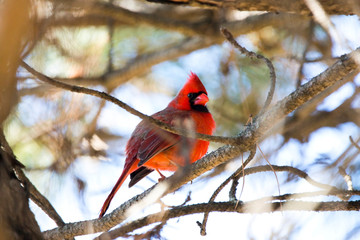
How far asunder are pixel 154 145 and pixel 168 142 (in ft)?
0.33

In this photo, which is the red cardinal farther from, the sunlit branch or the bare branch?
the bare branch

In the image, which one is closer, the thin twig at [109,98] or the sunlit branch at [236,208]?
the thin twig at [109,98]

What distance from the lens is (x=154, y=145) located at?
3.28m

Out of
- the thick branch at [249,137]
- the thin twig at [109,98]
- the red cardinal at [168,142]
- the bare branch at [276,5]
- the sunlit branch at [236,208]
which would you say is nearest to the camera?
the thin twig at [109,98]

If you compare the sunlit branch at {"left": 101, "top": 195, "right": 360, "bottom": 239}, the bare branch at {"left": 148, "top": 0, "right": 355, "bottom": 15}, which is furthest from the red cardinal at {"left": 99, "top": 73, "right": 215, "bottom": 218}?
the bare branch at {"left": 148, "top": 0, "right": 355, "bottom": 15}

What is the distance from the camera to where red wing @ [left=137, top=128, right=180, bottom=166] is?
327 cm

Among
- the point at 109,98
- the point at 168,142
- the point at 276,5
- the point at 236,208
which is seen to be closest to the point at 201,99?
the point at 168,142

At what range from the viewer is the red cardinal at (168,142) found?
3.21 metres

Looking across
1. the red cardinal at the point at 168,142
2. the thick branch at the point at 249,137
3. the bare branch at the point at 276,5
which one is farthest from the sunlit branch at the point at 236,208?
the bare branch at the point at 276,5

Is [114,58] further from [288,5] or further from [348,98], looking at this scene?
[348,98]

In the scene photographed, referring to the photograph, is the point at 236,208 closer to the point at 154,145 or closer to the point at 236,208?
the point at 236,208

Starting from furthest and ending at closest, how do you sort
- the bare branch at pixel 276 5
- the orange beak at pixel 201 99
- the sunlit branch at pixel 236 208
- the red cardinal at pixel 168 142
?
the orange beak at pixel 201 99 → the red cardinal at pixel 168 142 → the bare branch at pixel 276 5 → the sunlit branch at pixel 236 208

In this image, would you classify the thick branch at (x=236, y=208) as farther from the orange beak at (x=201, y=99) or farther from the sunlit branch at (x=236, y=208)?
the orange beak at (x=201, y=99)

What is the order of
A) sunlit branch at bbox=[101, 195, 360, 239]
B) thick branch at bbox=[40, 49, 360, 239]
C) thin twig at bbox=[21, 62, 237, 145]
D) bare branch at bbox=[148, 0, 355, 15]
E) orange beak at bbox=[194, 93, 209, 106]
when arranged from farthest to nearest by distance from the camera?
orange beak at bbox=[194, 93, 209, 106]
bare branch at bbox=[148, 0, 355, 15]
sunlit branch at bbox=[101, 195, 360, 239]
thick branch at bbox=[40, 49, 360, 239]
thin twig at bbox=[21, 62, 237, 145]
